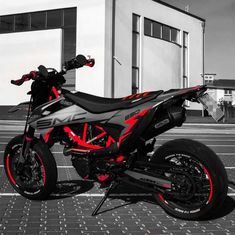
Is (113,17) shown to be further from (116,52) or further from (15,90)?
(15,90)

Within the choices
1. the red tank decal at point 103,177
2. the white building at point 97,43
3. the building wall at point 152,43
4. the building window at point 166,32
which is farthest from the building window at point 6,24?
the red tank decal at point 103,177

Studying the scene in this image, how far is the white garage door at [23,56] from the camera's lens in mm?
32531

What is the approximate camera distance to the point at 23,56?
3347 centimetres

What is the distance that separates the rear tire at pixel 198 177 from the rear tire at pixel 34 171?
1.08 meters

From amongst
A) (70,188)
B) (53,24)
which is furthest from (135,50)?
(70,188)

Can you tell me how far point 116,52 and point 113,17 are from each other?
8.41ft

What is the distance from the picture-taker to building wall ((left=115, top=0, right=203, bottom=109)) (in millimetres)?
31422

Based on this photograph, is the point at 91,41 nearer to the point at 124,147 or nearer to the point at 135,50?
the point at 135,50

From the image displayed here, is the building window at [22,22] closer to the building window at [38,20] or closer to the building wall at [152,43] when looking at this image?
the building window at [38,20]

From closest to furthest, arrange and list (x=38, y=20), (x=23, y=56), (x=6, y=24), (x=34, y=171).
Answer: (x=34, y=171) → (x=38, y=20) → (x=23, y=56) → (x=6, y=24)

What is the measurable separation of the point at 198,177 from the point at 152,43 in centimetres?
3215

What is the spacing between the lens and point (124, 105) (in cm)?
375

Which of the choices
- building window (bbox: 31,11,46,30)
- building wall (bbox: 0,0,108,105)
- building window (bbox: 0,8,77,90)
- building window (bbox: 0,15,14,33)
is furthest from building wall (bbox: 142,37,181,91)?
building window (bbox: 0,15,14,33)

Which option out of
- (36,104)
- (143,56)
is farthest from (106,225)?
(143,56)
